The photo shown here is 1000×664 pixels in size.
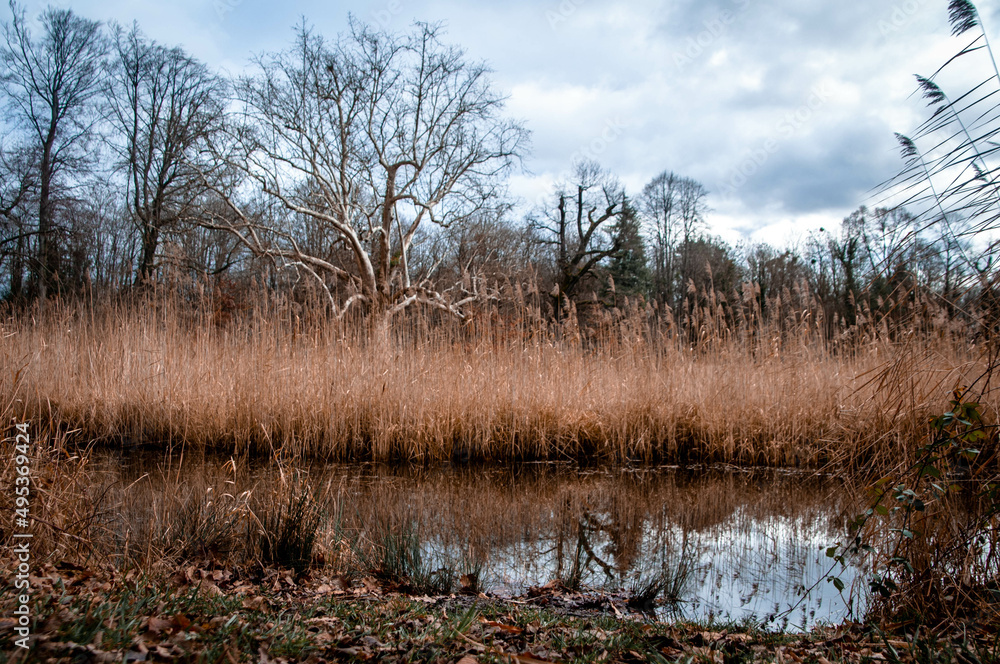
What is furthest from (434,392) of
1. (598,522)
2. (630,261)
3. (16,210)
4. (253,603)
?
(630,261)

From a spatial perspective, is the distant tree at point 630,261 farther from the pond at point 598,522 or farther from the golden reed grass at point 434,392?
the pond at point 598,522

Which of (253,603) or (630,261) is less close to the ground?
(630,261)

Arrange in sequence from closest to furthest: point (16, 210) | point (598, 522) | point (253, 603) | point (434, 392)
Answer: point (253, 603)
point (598, 522)
point (434, 392)
point (16, 210)

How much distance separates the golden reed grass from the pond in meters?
0.40

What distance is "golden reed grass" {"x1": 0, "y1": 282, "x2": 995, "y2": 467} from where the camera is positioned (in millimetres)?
5656

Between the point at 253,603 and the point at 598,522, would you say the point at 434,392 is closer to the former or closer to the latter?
the point at 598,522

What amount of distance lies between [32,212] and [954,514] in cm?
1882

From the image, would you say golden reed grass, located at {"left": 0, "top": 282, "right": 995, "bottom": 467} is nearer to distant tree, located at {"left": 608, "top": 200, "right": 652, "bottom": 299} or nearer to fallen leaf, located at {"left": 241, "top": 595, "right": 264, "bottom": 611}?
fallen leaf, located at {"left": 241, "top": 595, "right": 264, "bottom": 611}

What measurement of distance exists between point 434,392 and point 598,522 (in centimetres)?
264

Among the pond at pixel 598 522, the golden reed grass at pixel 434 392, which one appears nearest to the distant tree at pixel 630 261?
the golden reed grass at pixel 434 392

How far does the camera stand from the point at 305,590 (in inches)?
90.6

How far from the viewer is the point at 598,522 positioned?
377 cm

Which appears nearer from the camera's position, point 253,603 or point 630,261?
point 253,603

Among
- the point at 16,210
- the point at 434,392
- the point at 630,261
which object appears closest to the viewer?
the point at 434,392
